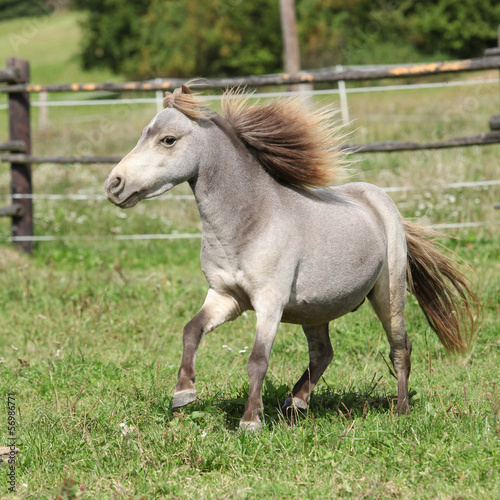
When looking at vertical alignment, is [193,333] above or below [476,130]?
below

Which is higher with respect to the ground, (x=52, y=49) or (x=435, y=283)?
(x=52, y=49)

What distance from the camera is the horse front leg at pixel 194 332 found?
3057 millimetres

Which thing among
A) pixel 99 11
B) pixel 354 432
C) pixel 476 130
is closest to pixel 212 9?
pixel 99 11

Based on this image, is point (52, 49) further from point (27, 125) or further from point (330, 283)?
point (330, 283)

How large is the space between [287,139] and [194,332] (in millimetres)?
1117

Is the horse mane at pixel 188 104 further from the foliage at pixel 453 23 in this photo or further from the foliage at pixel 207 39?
the foliage at pixel 453 23

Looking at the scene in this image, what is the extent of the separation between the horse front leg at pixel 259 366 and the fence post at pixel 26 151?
5662 mm

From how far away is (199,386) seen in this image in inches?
165

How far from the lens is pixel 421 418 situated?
11.0 feet

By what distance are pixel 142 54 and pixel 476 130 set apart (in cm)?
2517

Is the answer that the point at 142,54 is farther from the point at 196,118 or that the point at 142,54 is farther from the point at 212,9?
the point at 196,118

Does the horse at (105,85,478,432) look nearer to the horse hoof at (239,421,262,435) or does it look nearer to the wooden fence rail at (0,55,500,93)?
the horse hoof at (239,421,262,435)

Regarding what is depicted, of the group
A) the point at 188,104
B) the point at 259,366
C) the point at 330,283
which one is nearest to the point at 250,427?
the point at 259,366

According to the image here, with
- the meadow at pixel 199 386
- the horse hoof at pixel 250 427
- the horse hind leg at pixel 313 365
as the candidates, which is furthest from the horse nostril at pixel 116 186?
the horse hind leg at pixel 313 365
